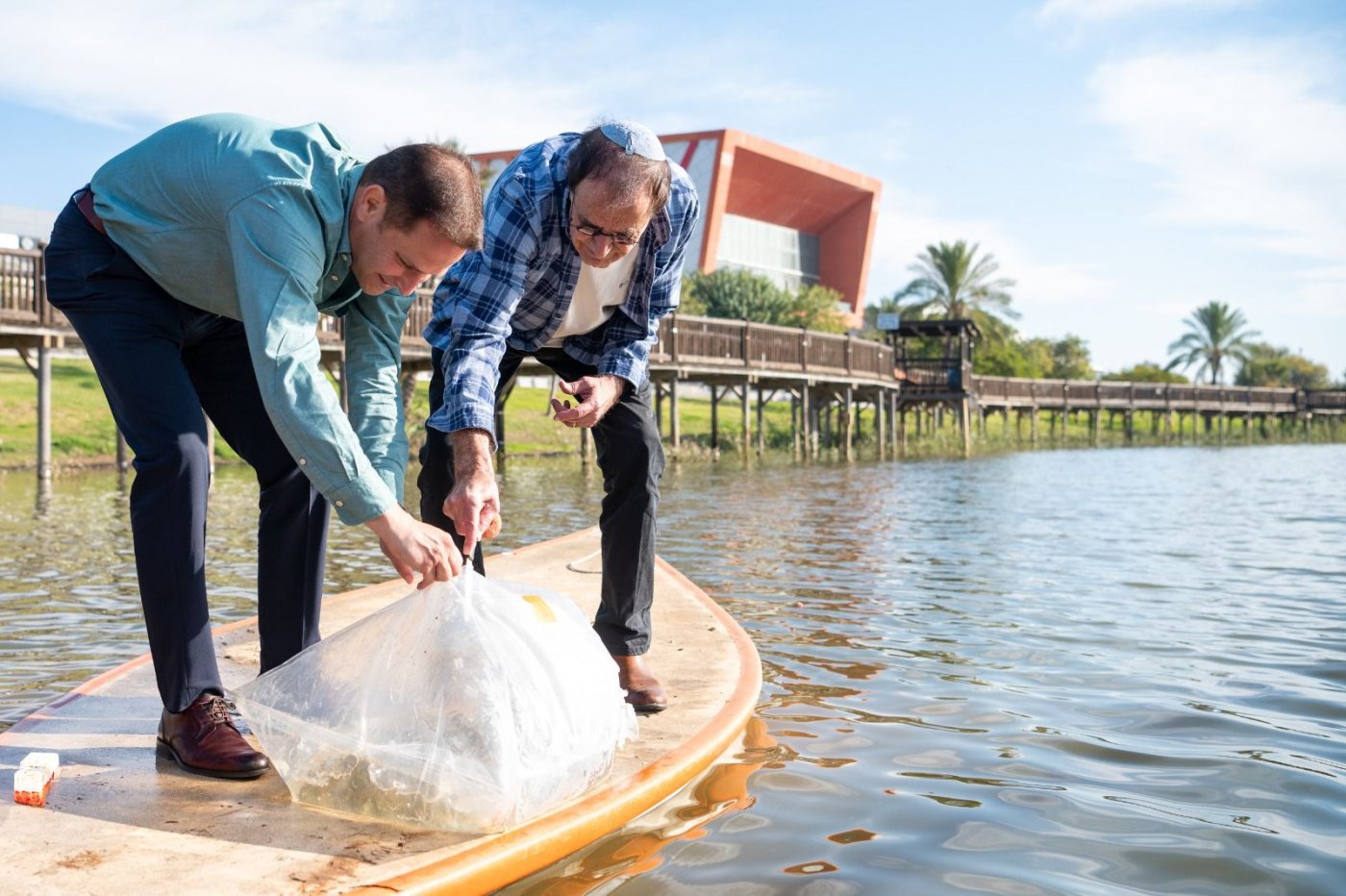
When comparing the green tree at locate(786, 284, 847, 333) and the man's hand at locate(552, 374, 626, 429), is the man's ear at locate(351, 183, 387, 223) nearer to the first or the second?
the man's hand at locate(552, 374, 626, 429)

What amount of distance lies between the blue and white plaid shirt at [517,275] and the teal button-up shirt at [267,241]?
400mm

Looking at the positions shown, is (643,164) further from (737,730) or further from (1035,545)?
(1035,545)

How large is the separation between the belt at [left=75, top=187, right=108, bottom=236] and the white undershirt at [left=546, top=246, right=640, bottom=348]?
1187 mm

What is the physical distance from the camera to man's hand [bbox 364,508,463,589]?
232 cm

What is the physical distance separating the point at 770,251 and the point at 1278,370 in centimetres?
3495

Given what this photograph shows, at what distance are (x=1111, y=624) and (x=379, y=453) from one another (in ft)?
12.7

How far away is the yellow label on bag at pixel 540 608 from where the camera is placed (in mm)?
2545

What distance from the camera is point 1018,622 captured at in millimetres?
5500

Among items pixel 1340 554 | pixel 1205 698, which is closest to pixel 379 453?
pixel 1205 698

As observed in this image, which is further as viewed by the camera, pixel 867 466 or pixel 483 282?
pixel 867 466


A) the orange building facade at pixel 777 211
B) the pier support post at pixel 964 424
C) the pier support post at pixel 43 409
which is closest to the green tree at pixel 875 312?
the orange building facade at pixel 777 211

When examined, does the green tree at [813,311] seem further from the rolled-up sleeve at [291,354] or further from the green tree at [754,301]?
the rolled-up sleeve at [291,354]

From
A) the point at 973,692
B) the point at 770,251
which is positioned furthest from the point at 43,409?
the point at 770,251

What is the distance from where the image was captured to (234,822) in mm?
2303
